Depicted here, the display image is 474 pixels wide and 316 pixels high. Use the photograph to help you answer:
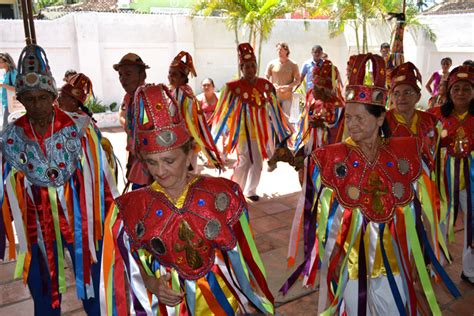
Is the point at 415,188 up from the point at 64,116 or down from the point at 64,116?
down

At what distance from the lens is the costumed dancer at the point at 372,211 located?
2.40 metres

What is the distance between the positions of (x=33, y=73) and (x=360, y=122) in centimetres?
199

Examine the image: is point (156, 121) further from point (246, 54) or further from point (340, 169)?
point (246, 54)

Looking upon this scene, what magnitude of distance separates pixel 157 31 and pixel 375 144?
1279cm

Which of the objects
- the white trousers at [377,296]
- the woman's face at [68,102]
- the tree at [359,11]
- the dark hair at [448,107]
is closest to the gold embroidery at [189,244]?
the white trousers at [377,296]

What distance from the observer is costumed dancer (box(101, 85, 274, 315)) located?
2018 mm

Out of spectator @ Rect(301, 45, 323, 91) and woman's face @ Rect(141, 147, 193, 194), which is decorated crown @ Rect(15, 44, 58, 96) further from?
spectator @ Rect(301, 45, 323, 91)

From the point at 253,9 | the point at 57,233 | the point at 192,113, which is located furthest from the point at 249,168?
the point at 253,9

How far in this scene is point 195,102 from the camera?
532 centimetres

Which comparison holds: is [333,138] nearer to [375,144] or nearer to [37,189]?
[375,144]

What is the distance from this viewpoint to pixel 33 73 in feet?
9.02

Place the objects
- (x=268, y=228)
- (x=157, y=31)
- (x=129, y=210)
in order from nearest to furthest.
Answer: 1. (x=129, y=210)
2. (x=268, y=228)
3. (x=157, y=31)

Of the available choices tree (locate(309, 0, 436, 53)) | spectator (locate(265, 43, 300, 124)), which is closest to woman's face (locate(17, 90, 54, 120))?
spectator (locate(265, 43, 300, 124))

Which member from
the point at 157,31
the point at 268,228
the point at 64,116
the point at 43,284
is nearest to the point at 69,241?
the point at 43,284
